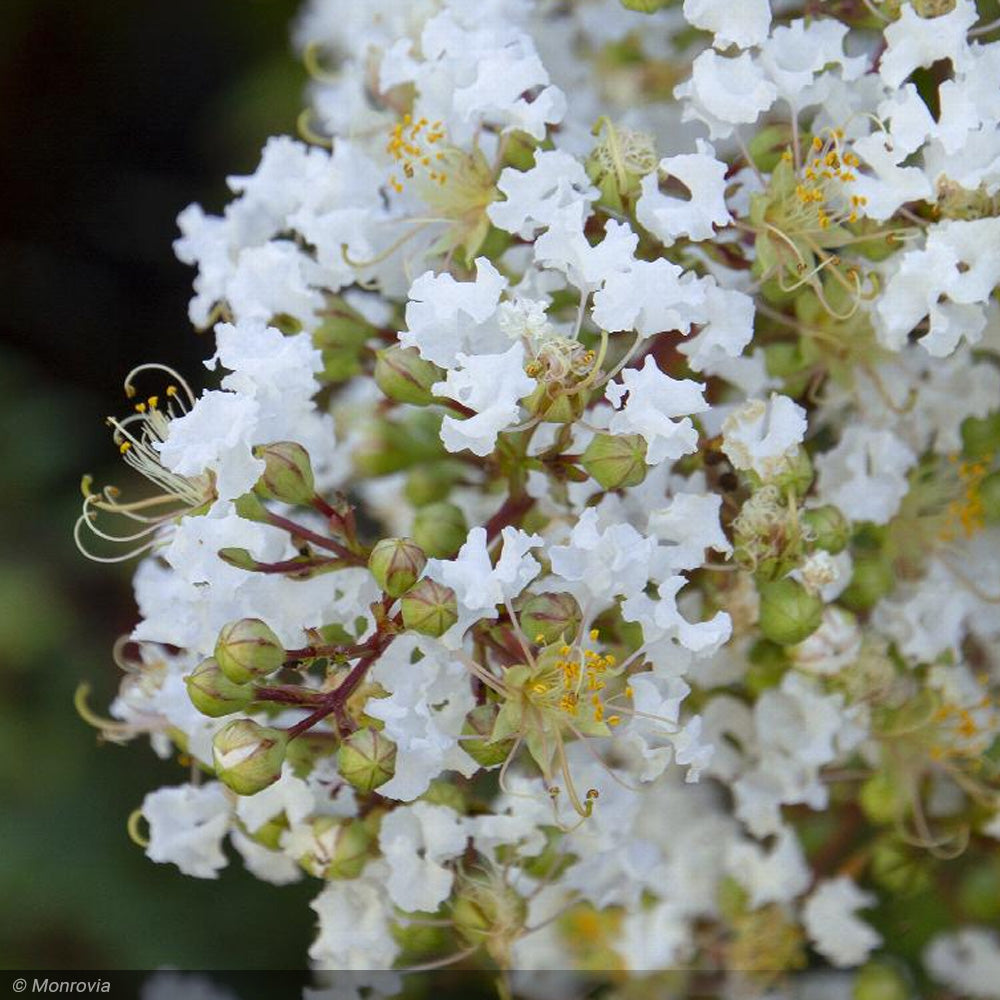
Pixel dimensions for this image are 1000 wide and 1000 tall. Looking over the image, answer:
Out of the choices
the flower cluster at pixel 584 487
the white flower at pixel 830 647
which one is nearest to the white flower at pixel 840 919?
the flower cluster at pixel 584 487

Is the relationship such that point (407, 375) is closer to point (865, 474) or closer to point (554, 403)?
point (554, 403)

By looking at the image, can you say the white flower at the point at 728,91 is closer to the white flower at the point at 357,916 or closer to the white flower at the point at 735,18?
the white flower at the point at 735,18

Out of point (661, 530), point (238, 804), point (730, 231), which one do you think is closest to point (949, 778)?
A: point (661, 530)

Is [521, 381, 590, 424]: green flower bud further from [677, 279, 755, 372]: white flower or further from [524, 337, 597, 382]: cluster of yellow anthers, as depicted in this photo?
[677, 279, 755, 372]: white flower

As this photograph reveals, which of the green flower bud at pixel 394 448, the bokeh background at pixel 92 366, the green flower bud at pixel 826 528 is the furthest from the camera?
the bokeh background at pixel 92 366

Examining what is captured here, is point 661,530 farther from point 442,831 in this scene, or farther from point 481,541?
point 442,831
